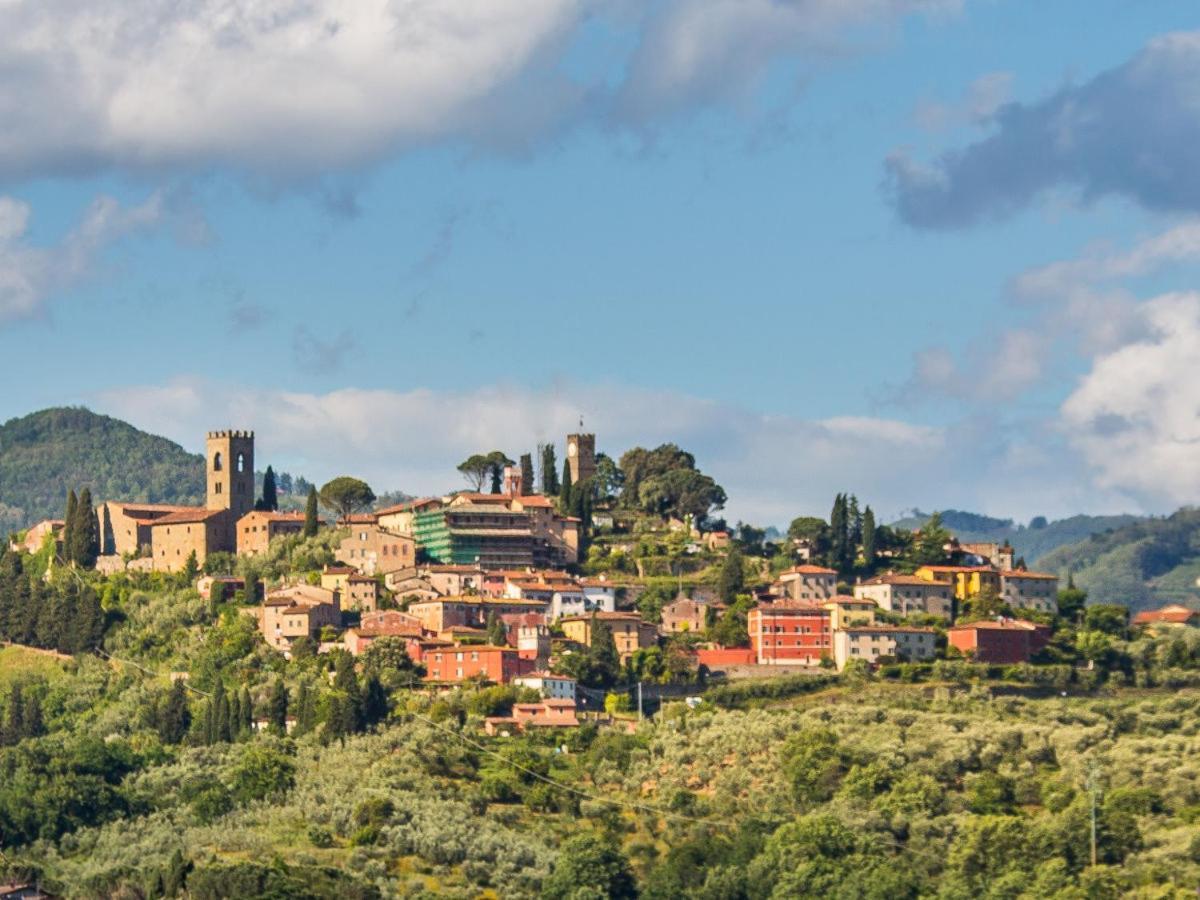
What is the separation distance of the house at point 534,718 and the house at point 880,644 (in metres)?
11.5

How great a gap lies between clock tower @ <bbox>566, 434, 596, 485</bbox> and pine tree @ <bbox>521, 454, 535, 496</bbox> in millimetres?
2777

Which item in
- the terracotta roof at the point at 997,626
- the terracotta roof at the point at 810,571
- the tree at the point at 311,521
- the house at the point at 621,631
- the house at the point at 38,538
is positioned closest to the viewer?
the house at the point at 621,631

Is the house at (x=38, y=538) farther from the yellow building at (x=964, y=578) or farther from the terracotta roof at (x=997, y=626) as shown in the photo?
the terracotta roof at (x=997, y=626)

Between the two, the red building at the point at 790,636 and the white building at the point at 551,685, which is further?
the red building at the point at 790,636

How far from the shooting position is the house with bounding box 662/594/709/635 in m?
98.6

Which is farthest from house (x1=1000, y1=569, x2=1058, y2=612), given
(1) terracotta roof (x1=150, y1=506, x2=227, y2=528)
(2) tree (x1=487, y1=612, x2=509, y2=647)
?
(1) terracotta roof (x1=150, y1=506, x2=227, y2=528)

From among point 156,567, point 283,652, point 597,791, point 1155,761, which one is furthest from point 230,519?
point 1155,761

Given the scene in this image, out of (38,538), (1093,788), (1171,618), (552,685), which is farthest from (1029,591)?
(38,538)

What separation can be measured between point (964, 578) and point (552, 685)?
2115cm

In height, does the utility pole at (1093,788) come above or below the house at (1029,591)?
below

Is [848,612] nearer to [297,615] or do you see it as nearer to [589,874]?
[297,615]

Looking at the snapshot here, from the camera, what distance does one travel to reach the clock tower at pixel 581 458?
119 metres

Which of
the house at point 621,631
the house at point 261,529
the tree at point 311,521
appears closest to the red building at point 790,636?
the house at point 621,631

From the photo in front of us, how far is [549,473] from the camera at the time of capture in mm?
115938
